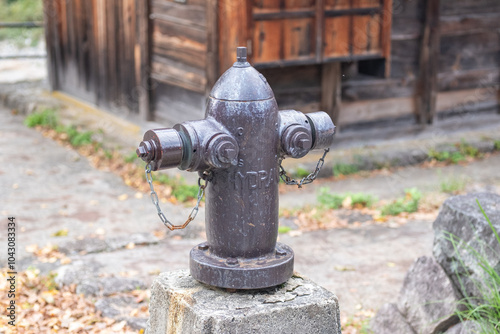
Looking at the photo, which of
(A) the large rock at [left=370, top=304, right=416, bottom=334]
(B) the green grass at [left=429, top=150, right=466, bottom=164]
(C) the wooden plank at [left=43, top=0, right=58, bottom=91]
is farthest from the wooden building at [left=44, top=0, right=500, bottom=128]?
(A) the large rock at [left=370, top=304, right=416, bottom=334]

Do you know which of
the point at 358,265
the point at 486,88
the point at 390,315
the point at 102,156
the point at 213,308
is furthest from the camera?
the point at 486,88

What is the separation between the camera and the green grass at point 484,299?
3.56 meters

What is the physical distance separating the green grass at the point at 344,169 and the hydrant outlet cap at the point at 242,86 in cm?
518

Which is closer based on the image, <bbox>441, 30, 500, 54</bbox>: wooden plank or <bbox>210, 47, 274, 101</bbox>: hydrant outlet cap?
<bbox>210, 47, 274, 101</bbox>: hydrant outlet cap

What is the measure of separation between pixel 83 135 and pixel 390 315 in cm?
610

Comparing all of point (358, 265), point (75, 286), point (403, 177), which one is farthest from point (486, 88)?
point (75, 286)

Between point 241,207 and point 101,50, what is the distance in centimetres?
762

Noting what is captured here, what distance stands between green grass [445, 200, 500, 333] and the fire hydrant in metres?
1.09

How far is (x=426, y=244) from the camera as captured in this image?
6086 mm

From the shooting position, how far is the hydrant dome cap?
2998 millimetres

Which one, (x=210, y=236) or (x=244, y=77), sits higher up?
(x=244, y=77)

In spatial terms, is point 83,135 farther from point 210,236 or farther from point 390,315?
point 210,236

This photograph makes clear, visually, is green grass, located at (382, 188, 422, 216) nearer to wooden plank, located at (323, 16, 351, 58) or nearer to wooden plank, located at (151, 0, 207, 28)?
wooden plank, located at (323, 16, 351, 58)

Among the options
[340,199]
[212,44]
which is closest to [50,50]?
[212,44]
